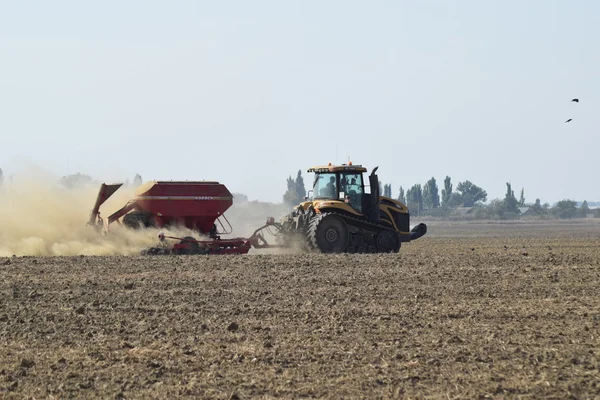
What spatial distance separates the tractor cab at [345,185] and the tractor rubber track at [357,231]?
401 mm

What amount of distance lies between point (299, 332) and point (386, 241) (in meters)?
14.8

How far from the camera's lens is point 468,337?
39.8 feet

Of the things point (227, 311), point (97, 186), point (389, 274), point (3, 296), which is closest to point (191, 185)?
point (97, 186)

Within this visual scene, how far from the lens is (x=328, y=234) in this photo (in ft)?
85.8

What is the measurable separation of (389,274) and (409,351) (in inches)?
345

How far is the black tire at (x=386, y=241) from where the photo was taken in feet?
88.7

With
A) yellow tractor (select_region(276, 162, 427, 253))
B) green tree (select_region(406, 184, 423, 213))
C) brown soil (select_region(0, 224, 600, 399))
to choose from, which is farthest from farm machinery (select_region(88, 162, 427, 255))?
green tree (select_region(406, 184, 423, 213))

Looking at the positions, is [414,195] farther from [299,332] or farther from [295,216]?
[299,332]

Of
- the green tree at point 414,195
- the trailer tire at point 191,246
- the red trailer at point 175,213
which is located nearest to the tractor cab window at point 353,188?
the red trailer at point 175,213

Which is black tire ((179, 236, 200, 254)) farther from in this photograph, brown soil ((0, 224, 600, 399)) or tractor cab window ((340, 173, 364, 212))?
tractor cab window ((340, 173, 364, 212))

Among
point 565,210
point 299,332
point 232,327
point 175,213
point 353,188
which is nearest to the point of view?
point 299,332

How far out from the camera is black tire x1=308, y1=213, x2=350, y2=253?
85.1 ft

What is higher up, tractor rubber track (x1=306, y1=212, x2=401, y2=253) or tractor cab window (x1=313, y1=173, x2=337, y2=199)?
tractor cab window (x1=313, y1=173, x2=337, y2=199)

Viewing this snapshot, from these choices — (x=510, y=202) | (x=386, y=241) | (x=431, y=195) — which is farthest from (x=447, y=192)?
(x=386, y=241)
